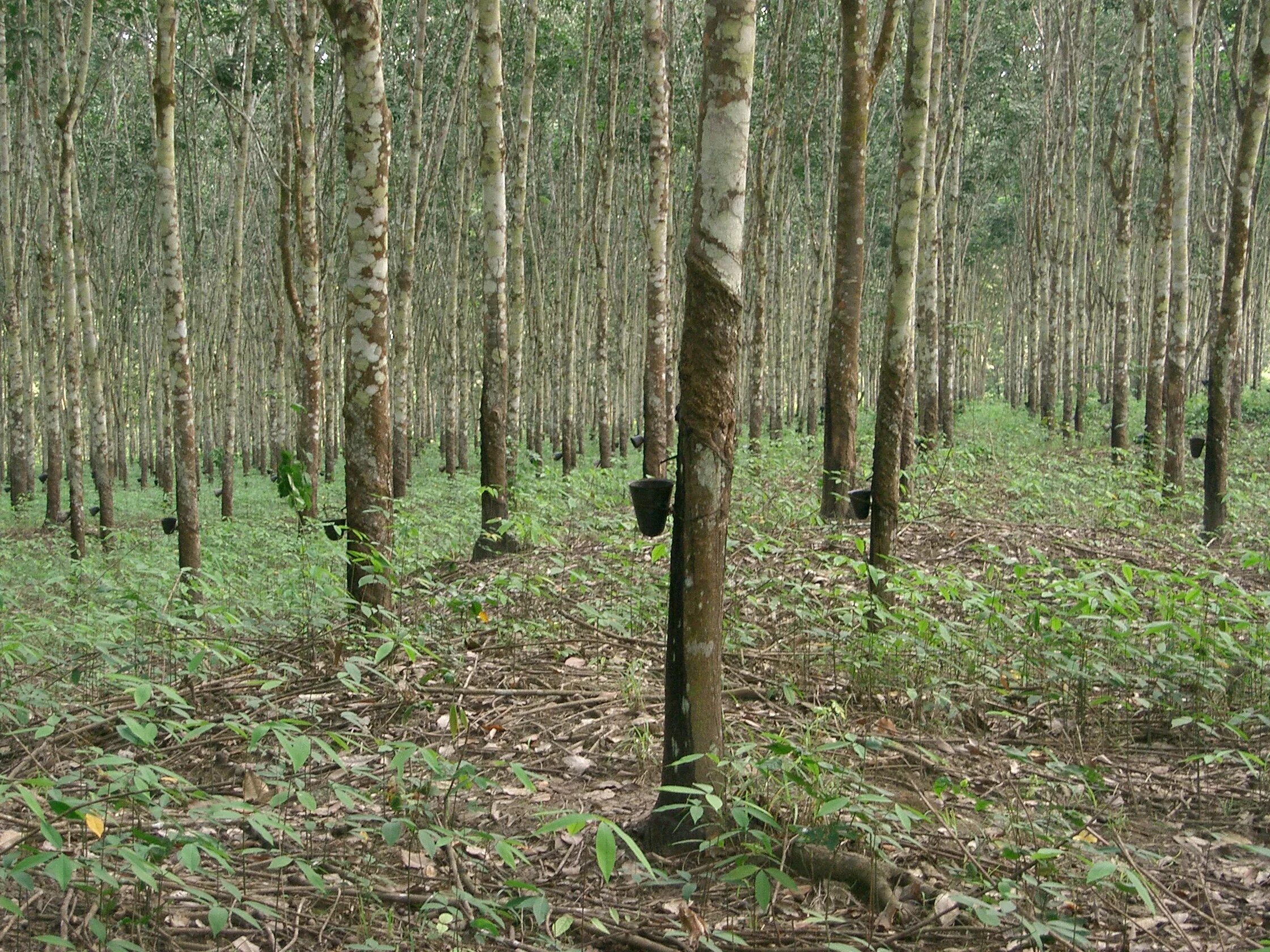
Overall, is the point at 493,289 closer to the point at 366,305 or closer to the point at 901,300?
the point at 366,305

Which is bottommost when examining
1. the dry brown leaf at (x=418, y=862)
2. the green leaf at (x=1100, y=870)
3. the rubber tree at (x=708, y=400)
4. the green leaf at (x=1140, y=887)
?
the dry brown leaf at (x=418, y=862)

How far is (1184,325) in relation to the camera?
9.87 meters

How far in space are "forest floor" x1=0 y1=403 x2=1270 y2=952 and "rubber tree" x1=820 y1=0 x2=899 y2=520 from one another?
1255 mm

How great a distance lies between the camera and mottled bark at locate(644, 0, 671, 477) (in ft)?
32.6

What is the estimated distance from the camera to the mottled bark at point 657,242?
9938mm

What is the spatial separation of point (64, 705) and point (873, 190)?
91.3ft

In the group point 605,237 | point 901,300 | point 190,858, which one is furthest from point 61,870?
point 605,237

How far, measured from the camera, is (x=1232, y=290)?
28.7ft

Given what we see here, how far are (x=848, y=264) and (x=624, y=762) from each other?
5.39m

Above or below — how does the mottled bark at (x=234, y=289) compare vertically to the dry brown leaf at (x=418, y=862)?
above

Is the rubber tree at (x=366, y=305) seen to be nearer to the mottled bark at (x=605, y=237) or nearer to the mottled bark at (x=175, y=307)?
the mottled bark at (x=175, y=307)

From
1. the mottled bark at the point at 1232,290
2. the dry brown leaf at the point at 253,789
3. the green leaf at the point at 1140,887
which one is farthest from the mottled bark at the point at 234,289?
the green leaf at the point at 1140,887

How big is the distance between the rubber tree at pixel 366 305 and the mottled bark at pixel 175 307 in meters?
3.48

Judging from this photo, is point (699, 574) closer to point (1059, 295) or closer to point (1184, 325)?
point (1184, 325)
